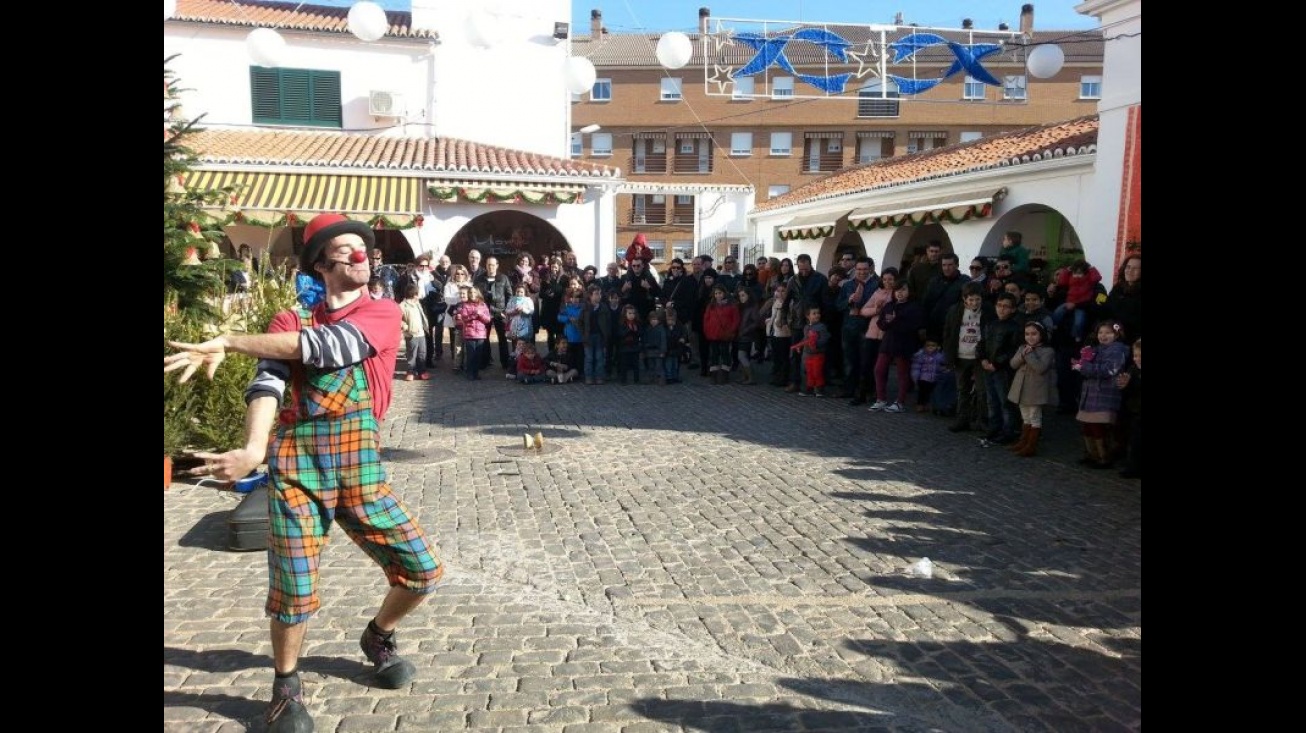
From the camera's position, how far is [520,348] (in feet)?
45.8

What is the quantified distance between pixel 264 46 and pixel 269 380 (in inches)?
516

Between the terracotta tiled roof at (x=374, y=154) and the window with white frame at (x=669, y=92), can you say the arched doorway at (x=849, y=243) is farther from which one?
the window with white frame at (x=669, y=92)

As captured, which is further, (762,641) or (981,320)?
(981,320)

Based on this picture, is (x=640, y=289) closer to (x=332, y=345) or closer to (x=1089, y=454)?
(x=1089, y=454)

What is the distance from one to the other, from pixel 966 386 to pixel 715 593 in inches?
224

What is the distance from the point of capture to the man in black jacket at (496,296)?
47.5 feet

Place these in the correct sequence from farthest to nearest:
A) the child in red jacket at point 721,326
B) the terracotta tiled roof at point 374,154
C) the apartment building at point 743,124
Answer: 1. the apartment building at point 743,124
2. the terracotta tiled roof at point 374,154
3. the child in red jacket at point 721,326

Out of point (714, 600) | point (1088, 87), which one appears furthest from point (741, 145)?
point (714, 600)

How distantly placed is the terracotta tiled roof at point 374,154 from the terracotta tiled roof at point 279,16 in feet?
7.87

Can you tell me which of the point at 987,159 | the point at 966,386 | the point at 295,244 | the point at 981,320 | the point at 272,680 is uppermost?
the point at 987,159

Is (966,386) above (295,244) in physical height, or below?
below

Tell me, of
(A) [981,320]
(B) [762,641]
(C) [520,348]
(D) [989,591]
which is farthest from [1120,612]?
(C) [520,348]

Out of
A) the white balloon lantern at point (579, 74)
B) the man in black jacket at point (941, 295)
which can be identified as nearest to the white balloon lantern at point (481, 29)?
the white balloon lantern at point (579, 74)
